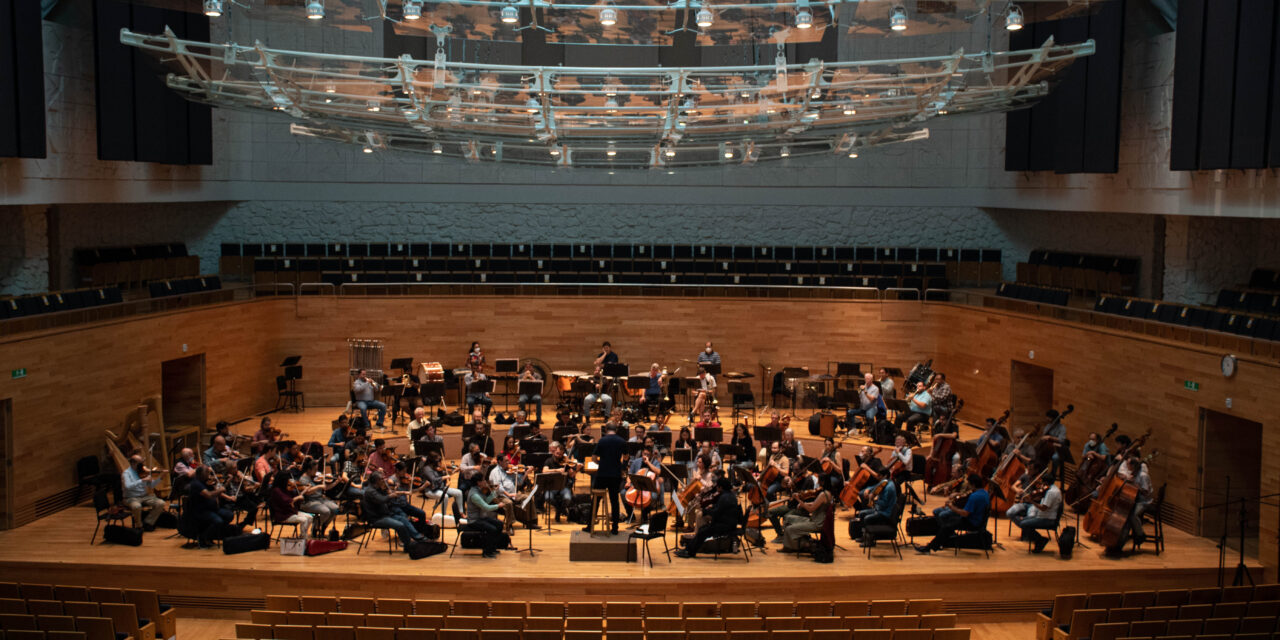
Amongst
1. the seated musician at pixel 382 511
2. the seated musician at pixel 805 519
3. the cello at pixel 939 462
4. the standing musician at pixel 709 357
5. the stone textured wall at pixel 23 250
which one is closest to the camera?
the seated musician at pixel 805 519

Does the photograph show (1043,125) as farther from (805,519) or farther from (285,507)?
(285,507)

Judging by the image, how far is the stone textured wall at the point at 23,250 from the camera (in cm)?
2090

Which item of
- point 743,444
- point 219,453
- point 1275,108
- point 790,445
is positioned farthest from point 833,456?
point 219,453

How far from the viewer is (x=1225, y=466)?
17578mm

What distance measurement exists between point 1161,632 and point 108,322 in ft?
55.1

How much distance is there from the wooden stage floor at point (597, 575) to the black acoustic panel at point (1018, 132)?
35.7 feet

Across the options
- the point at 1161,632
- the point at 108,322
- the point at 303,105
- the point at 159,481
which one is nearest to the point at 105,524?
the point at 159,481

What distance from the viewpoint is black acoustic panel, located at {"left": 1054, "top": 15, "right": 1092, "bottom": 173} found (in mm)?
21828

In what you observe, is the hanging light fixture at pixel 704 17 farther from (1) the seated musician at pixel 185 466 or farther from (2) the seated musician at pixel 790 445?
(1) the seated musician at pixel 185 466

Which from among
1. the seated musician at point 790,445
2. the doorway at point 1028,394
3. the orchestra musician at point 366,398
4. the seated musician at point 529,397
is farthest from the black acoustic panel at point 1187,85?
the orchestra musician at point 366,398

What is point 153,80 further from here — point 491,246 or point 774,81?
point 774,81

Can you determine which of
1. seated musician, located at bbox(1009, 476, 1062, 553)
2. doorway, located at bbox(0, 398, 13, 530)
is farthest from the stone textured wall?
seated musician, located at bbox(1009, 476, 1062, 553)

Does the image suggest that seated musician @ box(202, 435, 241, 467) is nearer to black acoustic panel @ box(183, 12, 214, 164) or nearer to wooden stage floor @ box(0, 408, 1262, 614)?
wooden stage floor @ box(0, 408, 1262, 614)

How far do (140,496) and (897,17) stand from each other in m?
12.5
